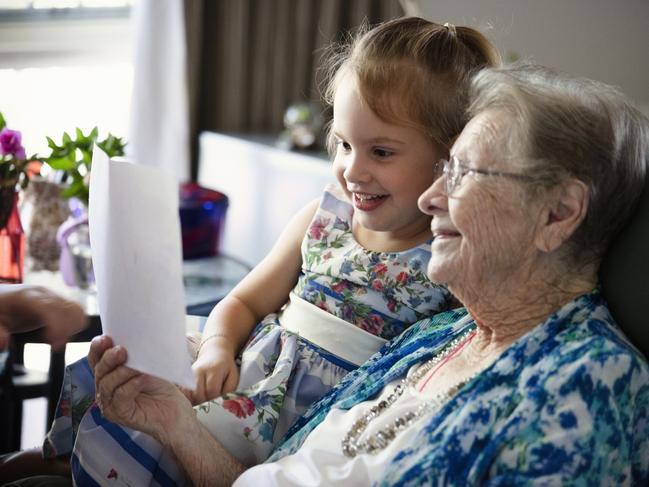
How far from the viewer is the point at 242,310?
165 centimetres

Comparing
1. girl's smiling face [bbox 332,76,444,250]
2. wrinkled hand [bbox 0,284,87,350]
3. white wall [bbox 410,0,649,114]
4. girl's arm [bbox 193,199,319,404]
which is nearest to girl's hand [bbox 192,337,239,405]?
girl's arm [bbox 193,199,319,404]

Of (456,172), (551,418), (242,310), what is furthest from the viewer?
(242,310)

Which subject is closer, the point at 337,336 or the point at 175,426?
the point at 175,426

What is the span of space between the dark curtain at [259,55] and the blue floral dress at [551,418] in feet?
8.57

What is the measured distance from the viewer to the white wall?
313 centimetres

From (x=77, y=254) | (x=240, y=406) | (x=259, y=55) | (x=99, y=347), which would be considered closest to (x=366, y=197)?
(x=240, y=406)

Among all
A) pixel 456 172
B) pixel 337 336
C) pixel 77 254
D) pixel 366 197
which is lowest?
pixel 77 254

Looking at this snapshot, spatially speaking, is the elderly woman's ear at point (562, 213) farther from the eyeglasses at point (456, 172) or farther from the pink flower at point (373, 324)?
the pink flower at point (373, 324)

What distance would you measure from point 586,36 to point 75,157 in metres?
1.87

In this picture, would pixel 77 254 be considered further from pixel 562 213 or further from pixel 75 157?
pixel 562 213

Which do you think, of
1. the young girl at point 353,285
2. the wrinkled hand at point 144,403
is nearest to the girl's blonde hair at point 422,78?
the young girl at point 353,285

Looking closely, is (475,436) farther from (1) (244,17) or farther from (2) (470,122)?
(1) (244,17)

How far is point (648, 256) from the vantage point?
121cm

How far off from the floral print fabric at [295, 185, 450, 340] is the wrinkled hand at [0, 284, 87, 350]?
0.42m
